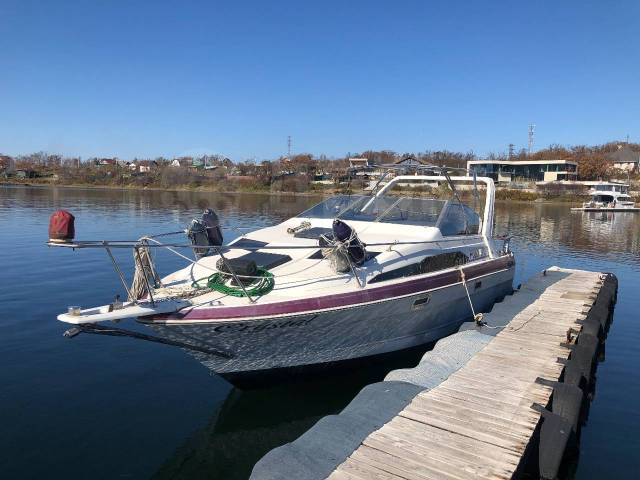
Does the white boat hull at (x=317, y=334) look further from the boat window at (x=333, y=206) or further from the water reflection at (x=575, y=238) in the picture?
the water reflection at (x=575, y=238)

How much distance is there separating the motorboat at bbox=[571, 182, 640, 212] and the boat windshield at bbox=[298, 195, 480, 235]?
54292mm

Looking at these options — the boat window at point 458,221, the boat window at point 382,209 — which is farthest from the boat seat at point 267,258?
the boat window at point 458,221

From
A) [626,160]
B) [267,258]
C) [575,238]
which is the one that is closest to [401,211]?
[267,258]

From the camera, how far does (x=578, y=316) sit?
10055 mm

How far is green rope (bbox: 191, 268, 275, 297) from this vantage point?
7.11m

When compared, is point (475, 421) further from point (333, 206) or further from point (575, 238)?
point (575, 238)

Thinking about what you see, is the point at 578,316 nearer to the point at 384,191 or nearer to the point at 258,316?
the point at 384,191

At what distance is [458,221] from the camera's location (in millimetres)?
10656

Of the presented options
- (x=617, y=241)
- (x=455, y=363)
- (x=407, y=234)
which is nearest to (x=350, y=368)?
(x=455, y=363)

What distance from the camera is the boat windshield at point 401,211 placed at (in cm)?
1031

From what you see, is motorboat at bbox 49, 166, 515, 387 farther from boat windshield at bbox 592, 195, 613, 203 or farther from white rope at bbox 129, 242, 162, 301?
boat windshield at bbox 592, 195, 613, 203

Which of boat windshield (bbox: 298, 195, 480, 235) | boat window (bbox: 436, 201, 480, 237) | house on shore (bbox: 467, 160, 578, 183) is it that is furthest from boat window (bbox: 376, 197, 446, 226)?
house on shore (bbox: 467, 160, 578, 183)

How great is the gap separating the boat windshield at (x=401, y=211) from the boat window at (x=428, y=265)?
61cm

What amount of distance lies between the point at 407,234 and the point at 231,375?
14.7ft
